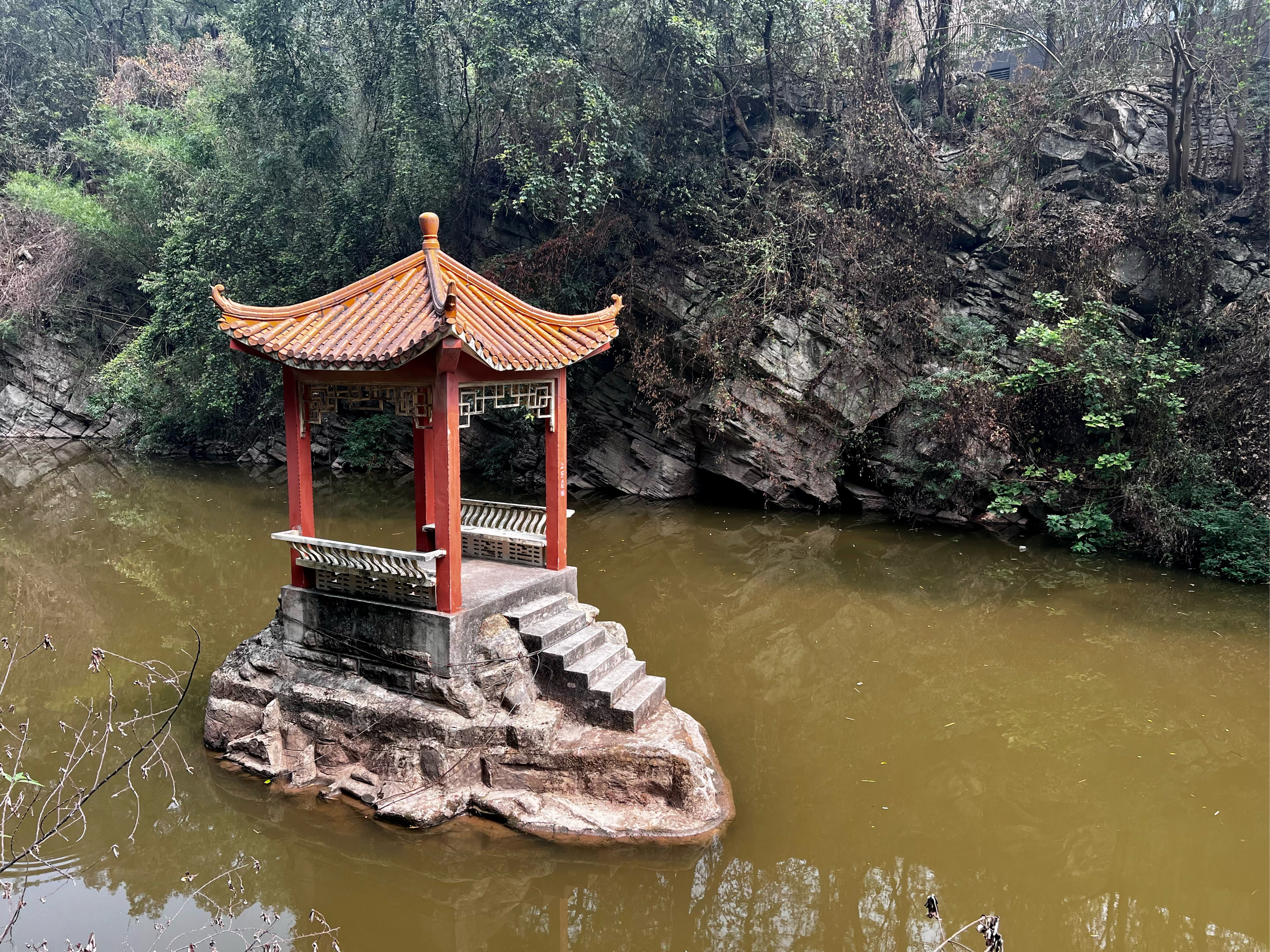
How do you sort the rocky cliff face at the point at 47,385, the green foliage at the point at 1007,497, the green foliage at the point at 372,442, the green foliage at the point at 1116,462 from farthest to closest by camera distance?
the rocky cliff face at the point at 47,385
the green foliage at the point at 372,442
the green foliage at the point at 1007,497
the green foliage at the point at 1116,462

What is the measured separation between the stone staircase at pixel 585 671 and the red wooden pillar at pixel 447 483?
53 centimetres

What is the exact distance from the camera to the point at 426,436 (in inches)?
259

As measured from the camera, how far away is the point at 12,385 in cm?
2134

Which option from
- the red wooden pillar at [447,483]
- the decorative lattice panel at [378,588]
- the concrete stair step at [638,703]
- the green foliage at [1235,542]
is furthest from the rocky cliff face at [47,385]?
the green foliage at [1235,542]

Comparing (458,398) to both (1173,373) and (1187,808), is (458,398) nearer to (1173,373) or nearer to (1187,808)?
(1187,808)

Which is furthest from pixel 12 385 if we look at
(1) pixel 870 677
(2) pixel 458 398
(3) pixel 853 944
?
(3) pixel 853 944

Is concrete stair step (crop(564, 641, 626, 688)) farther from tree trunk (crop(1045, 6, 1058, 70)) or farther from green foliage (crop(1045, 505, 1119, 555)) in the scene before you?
tree trunk (crop(1045, 6, 1058, 70))

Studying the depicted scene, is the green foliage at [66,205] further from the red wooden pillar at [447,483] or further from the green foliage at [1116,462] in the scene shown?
the green foliage at [1116,462]

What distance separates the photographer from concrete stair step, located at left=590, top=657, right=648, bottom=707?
5625 mm

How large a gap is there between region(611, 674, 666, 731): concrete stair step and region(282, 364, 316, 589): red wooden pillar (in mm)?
2368

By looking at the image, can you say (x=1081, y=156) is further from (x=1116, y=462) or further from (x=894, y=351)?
(x=1116, y=462)

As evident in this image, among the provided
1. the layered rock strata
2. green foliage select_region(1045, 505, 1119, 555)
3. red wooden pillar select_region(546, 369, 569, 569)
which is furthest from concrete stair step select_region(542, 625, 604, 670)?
green foliage select_region(1045, 505, 1119, 555)

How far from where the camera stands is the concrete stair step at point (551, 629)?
5.85 m

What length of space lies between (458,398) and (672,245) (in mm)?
8978
